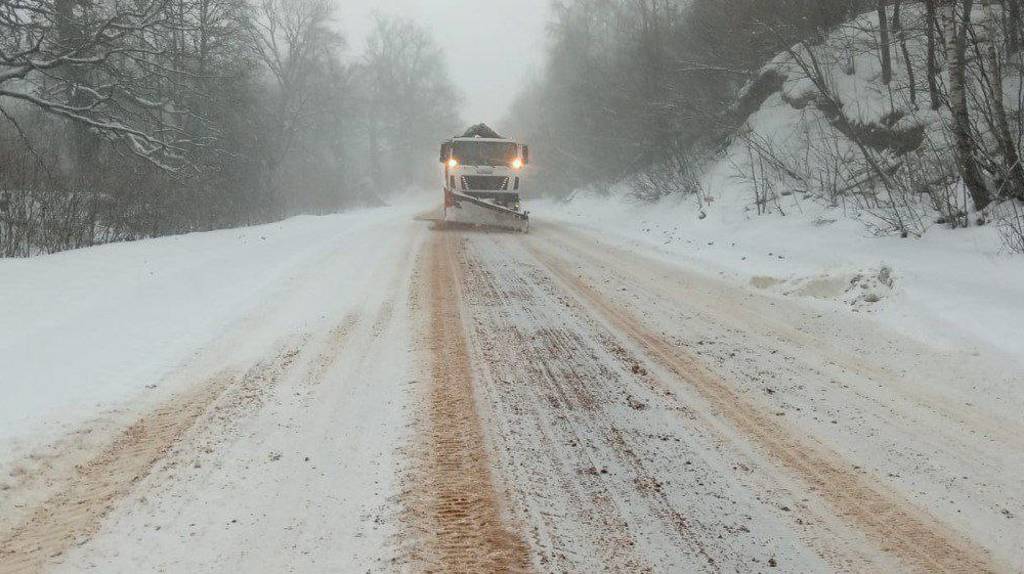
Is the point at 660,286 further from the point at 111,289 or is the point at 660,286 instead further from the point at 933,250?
the point at 111,289

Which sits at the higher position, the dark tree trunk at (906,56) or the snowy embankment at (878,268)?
the dark tree trunk at (906,56)

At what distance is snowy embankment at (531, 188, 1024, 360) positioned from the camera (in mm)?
5059

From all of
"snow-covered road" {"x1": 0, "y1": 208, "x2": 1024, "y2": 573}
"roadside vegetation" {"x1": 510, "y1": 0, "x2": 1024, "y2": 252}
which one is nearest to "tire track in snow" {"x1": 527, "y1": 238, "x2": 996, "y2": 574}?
"snow-covered road" {"x1": 0, "y1": 208, "x2": 1024, "y2": 573}

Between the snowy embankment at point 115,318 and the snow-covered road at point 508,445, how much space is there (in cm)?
4

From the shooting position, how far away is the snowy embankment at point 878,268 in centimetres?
506

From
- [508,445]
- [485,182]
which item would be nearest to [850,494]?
[508,445]

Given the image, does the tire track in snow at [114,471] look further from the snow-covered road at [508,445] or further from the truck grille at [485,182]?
the truck grille at [485,182]

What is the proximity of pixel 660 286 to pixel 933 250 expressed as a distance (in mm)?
3531

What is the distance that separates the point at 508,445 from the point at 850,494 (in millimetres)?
1606

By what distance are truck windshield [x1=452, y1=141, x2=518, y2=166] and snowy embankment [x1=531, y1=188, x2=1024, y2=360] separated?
14.9ft

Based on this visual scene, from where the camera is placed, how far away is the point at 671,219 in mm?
15531

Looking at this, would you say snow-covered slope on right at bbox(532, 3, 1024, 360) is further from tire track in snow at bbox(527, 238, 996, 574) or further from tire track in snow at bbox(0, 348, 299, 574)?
tire track in snow at bbox(0, 348, 299, 574)

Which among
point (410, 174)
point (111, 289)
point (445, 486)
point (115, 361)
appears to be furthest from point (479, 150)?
point (410, 174)

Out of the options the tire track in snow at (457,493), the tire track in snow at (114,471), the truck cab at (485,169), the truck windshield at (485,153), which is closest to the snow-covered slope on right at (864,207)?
the truck cab at (485,169)
